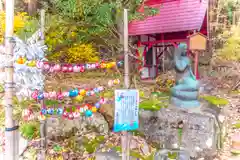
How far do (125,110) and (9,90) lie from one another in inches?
50.9

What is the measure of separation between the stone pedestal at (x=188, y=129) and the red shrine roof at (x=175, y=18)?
15.5ft

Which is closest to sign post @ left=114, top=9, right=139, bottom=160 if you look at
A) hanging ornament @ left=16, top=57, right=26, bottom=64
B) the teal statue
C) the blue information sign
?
the blue information sign

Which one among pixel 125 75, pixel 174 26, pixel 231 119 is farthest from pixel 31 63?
pixel 174 26

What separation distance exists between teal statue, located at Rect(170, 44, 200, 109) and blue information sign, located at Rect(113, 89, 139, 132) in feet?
7.04

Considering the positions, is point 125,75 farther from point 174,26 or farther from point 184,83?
point 174,26

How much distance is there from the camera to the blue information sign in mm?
2242

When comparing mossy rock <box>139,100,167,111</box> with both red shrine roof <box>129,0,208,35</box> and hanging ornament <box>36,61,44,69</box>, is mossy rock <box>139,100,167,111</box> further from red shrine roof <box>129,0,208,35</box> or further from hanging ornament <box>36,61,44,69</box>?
red shrine roof <box>129,0,208,35</box>

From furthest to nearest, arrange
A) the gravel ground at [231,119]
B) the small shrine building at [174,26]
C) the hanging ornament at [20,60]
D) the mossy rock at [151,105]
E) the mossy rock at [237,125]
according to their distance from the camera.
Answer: the small shrine building at [174,26] < the mossy rock at [237,125] < the mossy rock at [151,105] < the gravel ground at [231,119] < the hanging ornament at [20,60]

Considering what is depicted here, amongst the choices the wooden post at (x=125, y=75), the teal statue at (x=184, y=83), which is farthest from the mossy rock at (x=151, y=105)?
the wooden post at (x=125, y=75)

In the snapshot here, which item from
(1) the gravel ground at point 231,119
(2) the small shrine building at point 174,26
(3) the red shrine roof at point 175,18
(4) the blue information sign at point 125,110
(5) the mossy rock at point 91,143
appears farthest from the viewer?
(3) the red shrine roof at point 175,18

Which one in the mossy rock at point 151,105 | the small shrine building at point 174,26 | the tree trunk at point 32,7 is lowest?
the mossy rock at point 151,105

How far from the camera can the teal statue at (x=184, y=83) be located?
4.13 metres

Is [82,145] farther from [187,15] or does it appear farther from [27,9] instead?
[27,9]

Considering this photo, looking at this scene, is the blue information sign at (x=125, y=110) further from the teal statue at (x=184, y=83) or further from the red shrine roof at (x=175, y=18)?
the red shrine roof at (x=175, y=18)
